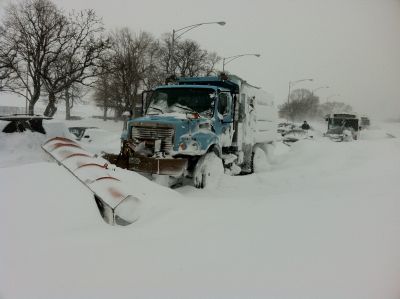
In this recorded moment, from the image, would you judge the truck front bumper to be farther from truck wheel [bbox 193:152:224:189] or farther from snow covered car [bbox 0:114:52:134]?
snow covered car [bbox 0:114:52:134]

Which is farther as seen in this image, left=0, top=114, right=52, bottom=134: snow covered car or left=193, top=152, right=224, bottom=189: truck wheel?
left=0, top=114, right=52, bottom=134: snow covered car

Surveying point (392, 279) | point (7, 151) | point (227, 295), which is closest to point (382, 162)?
point (392, 279)

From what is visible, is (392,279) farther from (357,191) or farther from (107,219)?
(107,219)

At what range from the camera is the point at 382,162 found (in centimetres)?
824

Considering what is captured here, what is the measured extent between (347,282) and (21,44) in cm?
1314

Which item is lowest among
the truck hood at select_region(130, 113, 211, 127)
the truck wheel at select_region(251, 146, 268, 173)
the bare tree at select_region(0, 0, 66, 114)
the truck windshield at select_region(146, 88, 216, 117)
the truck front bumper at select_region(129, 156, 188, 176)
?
→ the truck wheel at select_region(251, 146, 268, 173)

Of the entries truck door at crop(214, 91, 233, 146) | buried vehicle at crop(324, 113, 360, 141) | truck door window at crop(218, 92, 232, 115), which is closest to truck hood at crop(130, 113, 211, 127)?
truck door at crop(214, 91, 233, 146)

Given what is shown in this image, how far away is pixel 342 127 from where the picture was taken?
78.4 feet

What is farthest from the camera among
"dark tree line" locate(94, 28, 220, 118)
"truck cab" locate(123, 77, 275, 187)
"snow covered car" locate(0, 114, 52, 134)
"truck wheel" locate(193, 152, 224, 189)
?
"dark tree line" locate(94, 28, 220, 118)

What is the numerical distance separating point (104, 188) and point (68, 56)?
1158cm

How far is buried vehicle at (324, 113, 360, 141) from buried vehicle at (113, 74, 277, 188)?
43.6 feet

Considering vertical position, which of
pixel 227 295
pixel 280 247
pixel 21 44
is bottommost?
pixel 227 295

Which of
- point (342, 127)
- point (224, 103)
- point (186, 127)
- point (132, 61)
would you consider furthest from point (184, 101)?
point (342, 127)

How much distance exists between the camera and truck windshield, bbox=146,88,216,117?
327 inches
